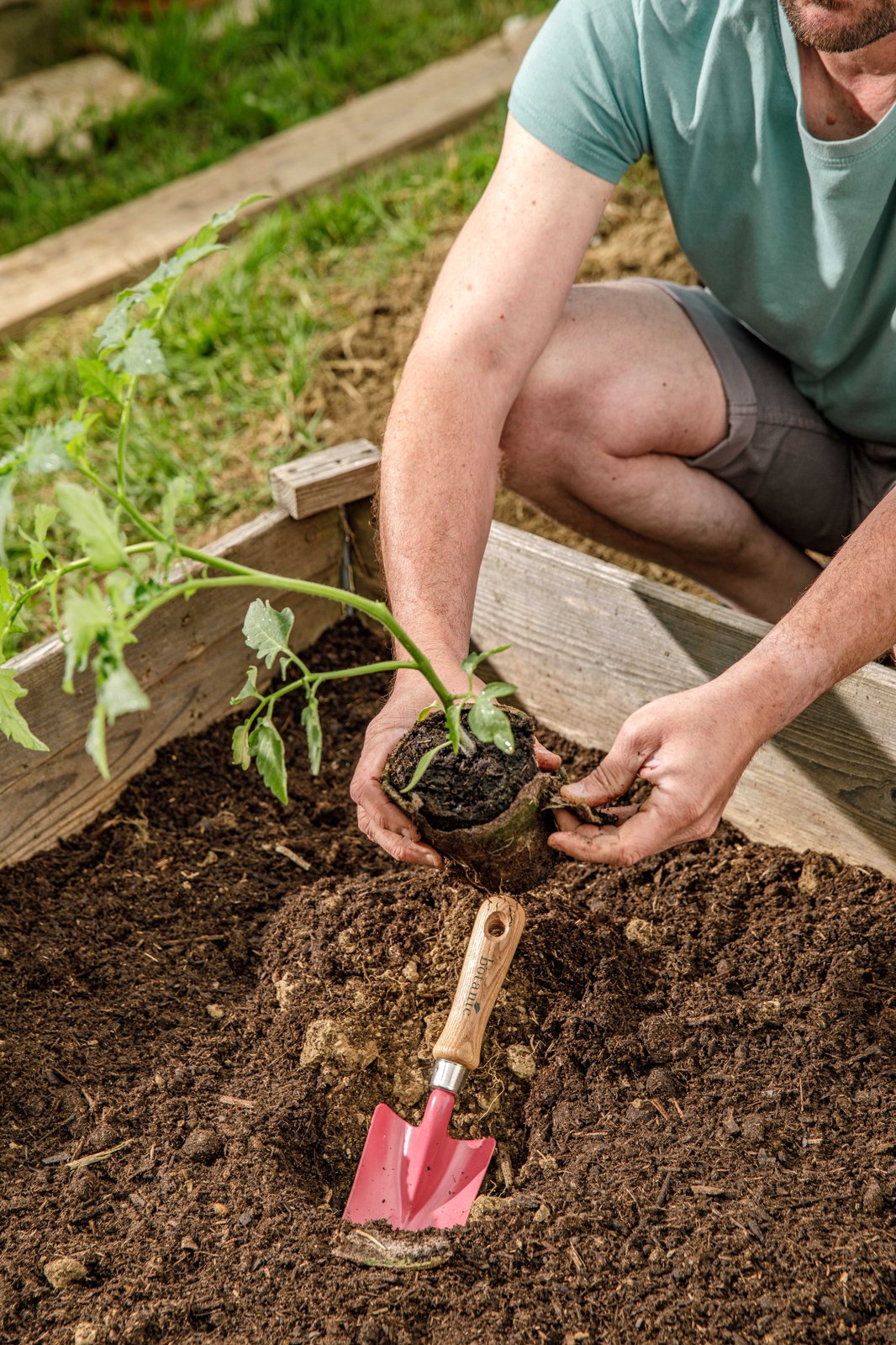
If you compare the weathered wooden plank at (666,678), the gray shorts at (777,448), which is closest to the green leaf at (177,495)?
the weathered wooden plank at (666,678)

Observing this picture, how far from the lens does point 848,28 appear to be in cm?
185

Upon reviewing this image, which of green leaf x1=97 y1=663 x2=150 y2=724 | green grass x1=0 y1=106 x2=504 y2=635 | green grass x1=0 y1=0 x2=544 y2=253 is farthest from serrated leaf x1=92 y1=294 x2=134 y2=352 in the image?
green grass x1=0 y1=0 x2=544 y2=253

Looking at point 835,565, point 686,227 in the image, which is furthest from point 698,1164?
point 686,227

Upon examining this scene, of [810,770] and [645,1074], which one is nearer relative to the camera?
[645,1074]

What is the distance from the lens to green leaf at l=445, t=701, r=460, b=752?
154 centimetres

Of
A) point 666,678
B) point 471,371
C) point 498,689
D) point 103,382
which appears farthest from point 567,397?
point 103,382

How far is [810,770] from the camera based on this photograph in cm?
210

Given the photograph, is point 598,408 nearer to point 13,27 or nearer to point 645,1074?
point 645,1074

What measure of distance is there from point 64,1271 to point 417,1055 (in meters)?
0.56

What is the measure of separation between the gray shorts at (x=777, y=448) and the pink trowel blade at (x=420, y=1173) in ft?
4.30

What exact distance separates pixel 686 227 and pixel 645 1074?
1.41 metres

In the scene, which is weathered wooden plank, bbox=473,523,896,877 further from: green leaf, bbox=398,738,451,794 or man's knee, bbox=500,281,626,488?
green leaf, bbox=398,738,451,794

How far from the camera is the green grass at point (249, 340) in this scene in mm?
3158

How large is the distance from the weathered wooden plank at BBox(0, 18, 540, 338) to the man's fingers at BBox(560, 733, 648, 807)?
2.74 meters
